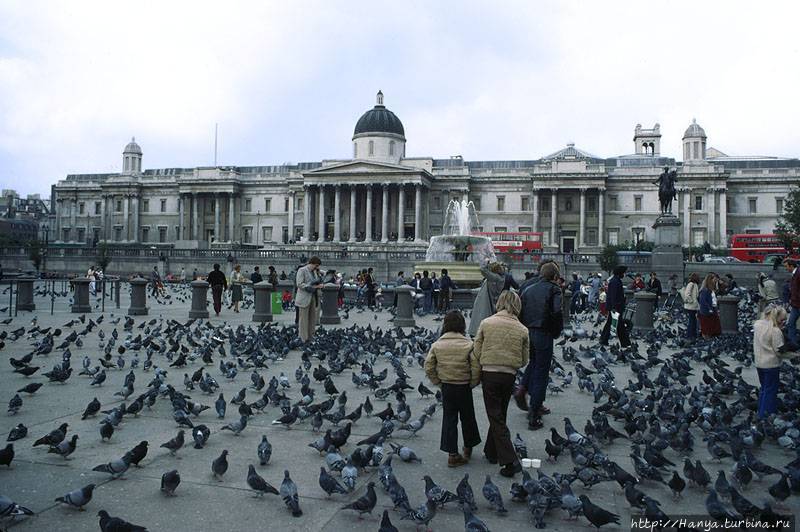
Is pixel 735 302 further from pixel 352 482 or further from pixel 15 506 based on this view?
pixel 15 506

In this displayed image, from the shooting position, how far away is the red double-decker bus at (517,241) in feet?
196

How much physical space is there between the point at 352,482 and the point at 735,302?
1472cm

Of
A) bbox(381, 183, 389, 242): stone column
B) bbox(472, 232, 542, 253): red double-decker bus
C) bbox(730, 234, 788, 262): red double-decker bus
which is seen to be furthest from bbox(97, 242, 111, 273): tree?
bbox(730, 234, 788, 262): red double-decker bus

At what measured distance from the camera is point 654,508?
15.0ft

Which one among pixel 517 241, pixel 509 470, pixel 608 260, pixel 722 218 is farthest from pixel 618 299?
pixel 722 218

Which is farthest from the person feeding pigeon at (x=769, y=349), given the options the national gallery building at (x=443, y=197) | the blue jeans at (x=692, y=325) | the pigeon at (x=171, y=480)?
the national gallery building at (x=443, y=197)

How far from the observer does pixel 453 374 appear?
19.9 ft

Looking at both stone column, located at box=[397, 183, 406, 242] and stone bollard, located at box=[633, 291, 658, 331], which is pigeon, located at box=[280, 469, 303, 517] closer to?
stone bollard, located at box=[633, 291, 658, 331]

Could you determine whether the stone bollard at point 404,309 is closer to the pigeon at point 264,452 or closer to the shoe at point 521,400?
the shoe at point 521,400

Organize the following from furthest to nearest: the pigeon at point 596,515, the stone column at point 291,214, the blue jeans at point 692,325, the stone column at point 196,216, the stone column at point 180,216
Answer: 1. the stone column at point 180,216
2. the stone column at point 196,216
3. the stone column at point 291,214
4. the blue jeans at point 692,325
5. the pigeon at point 596,515

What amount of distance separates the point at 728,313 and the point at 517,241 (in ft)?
150

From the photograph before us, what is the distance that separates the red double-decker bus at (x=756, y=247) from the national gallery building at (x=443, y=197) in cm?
1411

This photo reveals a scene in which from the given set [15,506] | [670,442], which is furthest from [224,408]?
[670,442]

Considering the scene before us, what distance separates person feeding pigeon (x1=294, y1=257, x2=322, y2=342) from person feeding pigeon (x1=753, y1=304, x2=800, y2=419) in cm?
849
